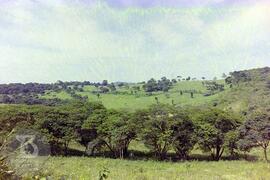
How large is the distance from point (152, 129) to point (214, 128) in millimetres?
8522

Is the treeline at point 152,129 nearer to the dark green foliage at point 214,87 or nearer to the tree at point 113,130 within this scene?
the tree at point 113,130

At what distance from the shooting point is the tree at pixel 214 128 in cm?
5022

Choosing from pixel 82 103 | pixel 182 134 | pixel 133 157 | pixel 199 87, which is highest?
pixel 199 87

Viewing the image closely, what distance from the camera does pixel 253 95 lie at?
107250 millimetres

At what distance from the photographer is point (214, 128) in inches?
2004

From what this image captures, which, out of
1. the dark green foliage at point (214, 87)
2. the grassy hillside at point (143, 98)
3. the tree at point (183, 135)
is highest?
the dark green foliage at point (214, 87)

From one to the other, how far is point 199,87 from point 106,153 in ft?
386

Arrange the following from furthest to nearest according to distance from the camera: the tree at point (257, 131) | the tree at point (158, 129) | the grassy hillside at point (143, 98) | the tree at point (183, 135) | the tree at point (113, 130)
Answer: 1. the grassy hillside at point (143, 98)
2. the tree at point (113, 130)
3. the tree at point (183, 135)
4. the tree at point (158, 129)
5. the tree at point (257, 131)

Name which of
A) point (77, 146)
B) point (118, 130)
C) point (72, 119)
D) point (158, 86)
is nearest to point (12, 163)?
point (118, 130)

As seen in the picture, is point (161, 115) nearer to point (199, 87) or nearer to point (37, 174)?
point (37, 174)

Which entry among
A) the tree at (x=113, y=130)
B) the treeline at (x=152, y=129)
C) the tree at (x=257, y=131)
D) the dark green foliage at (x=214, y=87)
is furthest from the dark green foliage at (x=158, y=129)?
the dark green foliage at (x=214, y=87)

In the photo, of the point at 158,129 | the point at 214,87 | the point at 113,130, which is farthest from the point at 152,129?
the point at 214,87

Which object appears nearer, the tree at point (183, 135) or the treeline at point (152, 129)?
the treeline at point (152, 129)

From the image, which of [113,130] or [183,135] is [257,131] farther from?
[113,130]
